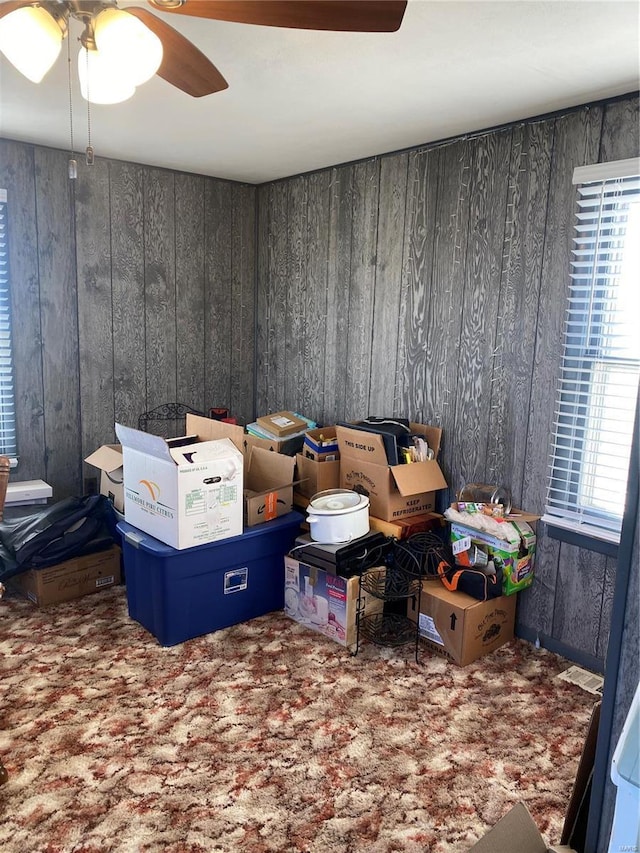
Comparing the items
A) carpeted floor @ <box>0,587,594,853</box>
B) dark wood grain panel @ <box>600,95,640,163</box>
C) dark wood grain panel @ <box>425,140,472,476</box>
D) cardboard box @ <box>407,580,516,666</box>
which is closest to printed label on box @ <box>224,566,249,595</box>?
carpeted floor @ <box>0,587,594,853</box>

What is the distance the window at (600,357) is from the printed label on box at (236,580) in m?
1.47

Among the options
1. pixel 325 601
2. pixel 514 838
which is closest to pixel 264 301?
pixel 325 601

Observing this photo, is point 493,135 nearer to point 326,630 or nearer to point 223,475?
point 223,475

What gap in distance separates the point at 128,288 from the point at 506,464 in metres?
2.62

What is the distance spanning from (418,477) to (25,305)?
8.21 feet

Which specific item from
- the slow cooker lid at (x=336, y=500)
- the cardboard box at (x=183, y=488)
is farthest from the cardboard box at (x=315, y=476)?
the cardboard box at (x=183, y=488)

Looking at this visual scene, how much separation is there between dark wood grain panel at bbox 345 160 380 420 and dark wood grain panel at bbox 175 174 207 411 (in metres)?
1.15

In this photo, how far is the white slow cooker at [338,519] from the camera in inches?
120

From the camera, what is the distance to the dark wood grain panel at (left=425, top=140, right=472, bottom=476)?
3260 millimetres

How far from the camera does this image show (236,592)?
3.17 meters

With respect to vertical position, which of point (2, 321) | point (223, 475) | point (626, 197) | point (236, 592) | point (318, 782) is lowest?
point (318, 782)

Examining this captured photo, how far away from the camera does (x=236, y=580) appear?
3.15 meters

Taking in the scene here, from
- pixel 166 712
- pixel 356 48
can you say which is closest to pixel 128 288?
pixel 356 48

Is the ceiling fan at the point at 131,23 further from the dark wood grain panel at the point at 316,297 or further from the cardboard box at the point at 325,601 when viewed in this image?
the dark wood grain panel at the point at 316,297
